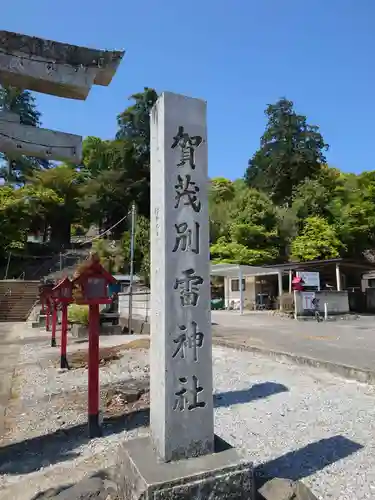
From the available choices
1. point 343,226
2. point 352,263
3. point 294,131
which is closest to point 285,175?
point 294,131

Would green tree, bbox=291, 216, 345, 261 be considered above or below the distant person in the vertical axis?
above

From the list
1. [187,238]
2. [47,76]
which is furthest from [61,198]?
[187,238]

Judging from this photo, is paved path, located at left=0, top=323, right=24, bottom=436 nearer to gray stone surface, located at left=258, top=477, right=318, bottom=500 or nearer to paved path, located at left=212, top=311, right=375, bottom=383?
gray stone surface, located at left=258, top=477, right=318, bottom=500

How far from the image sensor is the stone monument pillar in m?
2.96

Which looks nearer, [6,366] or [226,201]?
[6,366]


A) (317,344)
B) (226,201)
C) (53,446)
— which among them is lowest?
(53,446)

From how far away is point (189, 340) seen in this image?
10.6 feet

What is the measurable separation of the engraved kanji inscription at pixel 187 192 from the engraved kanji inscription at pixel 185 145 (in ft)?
0.45

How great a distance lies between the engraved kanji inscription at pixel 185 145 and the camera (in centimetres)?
339

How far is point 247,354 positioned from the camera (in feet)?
30.2

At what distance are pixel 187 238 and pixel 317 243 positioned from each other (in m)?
28.1

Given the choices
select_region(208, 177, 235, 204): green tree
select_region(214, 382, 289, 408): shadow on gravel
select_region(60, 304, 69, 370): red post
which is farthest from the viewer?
select_region(208, 177, 235, 204): green tree

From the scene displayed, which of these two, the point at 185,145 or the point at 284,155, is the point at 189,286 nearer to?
the point at 185,145

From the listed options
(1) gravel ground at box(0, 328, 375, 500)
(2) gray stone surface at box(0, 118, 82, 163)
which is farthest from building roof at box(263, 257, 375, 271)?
(2) gray stone surface at box(0, 118, 82, 163)
